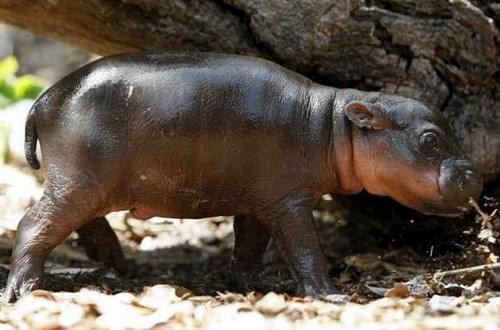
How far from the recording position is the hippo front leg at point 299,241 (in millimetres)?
4625

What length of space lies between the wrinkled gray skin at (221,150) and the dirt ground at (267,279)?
0.33 meters

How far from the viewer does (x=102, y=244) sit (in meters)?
5.69

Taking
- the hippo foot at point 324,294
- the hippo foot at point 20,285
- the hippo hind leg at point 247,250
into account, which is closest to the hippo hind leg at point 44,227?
the hippo foot at point 20,285

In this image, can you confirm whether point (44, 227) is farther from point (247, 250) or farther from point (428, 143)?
point (428, 143)

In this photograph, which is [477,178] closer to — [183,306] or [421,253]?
[421,253]

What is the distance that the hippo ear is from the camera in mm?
4789

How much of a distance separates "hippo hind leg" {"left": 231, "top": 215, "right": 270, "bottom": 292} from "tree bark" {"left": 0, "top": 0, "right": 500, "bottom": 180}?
113 cm

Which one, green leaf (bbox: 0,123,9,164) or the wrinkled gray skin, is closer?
the wrinkled gray skin

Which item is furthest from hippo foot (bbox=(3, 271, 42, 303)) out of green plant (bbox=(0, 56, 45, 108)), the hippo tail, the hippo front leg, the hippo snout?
green plant (bbox=(0, 56, 45, 108))

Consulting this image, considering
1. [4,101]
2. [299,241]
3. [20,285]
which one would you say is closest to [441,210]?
[299,241]

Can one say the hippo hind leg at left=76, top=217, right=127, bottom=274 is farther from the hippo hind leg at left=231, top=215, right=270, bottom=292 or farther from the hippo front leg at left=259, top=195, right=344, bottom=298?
the hippo front leg at left=259, top=195, right=344, bottom=298

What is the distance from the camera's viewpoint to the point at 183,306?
384cm

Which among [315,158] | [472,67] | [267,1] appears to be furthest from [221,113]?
[472,67]

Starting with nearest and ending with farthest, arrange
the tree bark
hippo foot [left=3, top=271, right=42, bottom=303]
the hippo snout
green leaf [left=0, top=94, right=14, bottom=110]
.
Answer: hippo foot [left=3, top=271, right=42, bottom=303] < the hippo snout < the tree bark < green leaf [left=0, top=94, right=14, bottom=110]
